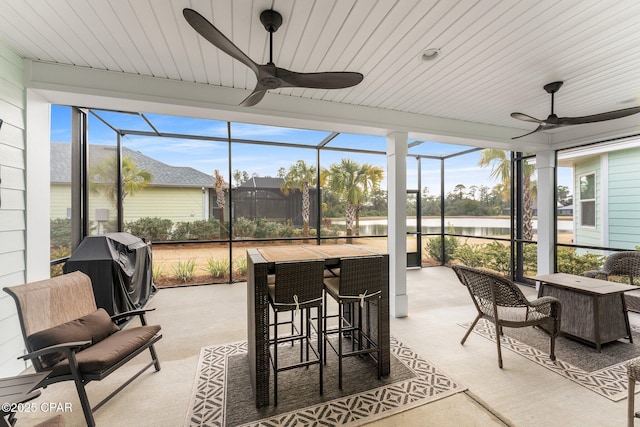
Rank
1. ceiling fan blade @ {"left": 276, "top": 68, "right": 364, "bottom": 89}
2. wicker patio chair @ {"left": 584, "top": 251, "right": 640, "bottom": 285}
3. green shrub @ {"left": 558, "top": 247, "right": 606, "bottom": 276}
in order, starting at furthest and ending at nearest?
green shrub @ {"left": 558, "top": 247, "right": 606, "bottom": 276} < wicker patio chair @ {"left": 584, "top": 251, "right": 640, "bottom": 285} < ceiling fan blade @ {"left": 276, "top": 68, "right": 364, "bottom": 89}

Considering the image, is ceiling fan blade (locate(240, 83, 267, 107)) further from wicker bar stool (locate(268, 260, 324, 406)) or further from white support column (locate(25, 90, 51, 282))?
white support column (locate(25, 90, 51, 282))

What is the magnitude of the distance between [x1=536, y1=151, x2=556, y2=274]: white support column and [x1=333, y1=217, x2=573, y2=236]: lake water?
410 mm

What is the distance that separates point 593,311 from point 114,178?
726 cm

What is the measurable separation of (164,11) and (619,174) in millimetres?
6840

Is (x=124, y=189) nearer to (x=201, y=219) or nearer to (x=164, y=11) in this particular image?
(x=201, y=219)

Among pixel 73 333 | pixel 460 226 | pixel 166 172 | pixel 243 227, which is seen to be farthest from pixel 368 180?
pixel 73 333

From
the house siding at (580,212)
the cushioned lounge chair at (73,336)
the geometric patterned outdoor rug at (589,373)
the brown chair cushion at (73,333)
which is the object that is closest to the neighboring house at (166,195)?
the cushioned lounge chair at (73,336)

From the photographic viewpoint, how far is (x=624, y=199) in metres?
4.40

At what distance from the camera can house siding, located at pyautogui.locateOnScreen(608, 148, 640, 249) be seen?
425 centimetres

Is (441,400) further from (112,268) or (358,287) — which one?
(112,268)

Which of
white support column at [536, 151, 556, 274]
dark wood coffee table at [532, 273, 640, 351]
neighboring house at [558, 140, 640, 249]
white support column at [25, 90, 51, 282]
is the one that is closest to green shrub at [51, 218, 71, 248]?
white support column at [25, 90, 51, 282]

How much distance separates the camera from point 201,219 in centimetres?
541

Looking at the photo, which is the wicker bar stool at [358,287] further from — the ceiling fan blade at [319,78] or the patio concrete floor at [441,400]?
the ceiling fan blade at [319,78]

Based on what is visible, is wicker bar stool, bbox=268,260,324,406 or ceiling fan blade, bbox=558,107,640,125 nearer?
wicker bar stool, bbox=268,260,324,406
